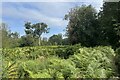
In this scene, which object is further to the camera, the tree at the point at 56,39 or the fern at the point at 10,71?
the tree at the point at 56,39

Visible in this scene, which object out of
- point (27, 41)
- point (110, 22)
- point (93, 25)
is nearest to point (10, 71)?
point (110, 22)

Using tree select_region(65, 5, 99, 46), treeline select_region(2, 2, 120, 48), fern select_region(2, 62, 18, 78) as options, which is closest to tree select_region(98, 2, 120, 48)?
treeline select_region(2, 2, 120, 48)

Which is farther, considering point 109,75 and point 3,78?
point 109,75

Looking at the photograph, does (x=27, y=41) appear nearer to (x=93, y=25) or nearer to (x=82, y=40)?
(x=82, y=40)

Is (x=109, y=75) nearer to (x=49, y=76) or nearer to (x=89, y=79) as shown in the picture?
(x=89, y=79)

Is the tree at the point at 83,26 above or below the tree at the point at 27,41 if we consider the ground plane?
above

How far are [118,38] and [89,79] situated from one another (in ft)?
58.6

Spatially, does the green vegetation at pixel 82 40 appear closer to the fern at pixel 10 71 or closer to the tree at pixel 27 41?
the tree at pixel 27 41

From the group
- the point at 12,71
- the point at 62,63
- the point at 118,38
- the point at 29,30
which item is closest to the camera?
the point at 12,71

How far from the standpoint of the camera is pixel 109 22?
25172 mm

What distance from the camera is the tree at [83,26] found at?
26719 mm

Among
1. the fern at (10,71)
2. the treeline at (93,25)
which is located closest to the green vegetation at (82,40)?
the treeline at (93,25)

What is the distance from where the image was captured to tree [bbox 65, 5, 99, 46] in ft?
87.7

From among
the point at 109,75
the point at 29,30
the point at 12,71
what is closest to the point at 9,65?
the point at 12,71
